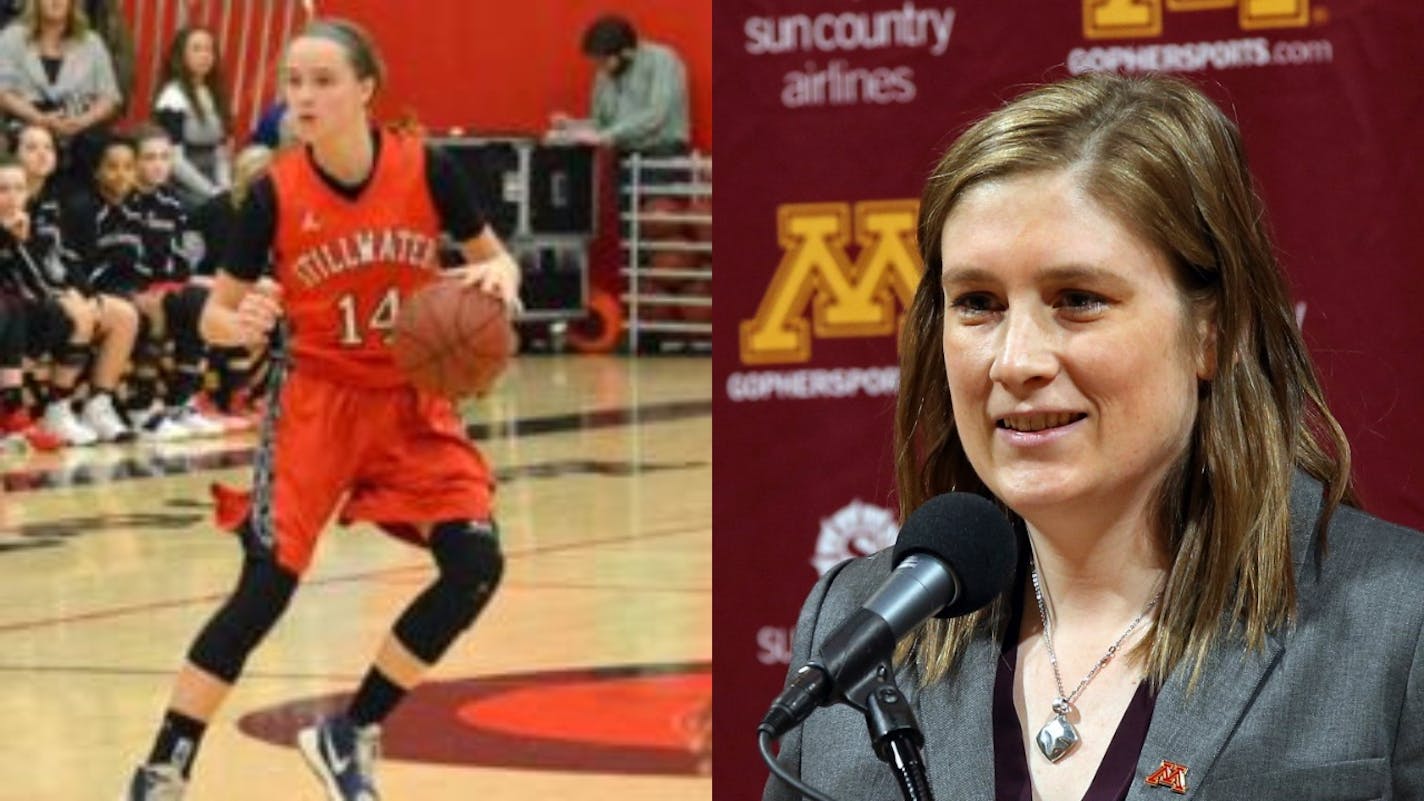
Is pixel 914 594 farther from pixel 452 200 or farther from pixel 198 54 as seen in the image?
pixel 198 54

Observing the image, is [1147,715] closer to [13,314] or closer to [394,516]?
[394,516]

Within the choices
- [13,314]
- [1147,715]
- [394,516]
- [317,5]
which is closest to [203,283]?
[317,5]

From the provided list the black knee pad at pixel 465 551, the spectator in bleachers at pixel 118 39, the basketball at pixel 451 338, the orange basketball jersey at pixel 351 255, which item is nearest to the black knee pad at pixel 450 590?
the black knee pad at pixel 465 551

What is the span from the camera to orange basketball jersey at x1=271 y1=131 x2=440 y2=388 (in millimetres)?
6613

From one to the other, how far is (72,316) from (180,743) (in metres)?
4.91

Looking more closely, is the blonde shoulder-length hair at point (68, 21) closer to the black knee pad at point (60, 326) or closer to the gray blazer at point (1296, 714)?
the black knee pad at point (60, 326)

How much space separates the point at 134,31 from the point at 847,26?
584cm

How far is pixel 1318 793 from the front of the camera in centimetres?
206

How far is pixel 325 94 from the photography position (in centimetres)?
670

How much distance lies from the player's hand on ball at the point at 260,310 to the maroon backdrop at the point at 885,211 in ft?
8.58

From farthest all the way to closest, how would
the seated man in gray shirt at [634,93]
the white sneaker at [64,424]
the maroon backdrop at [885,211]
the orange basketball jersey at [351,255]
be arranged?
the seated man in gray shirt at [634,93], the white sneaker at [64,424], the orange basketball jersey at [351,255], the maroon backdrop at [885,211]

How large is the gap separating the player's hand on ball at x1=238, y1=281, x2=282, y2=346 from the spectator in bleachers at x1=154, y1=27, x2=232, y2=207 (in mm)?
1621

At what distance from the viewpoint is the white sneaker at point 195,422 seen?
33.9 feet

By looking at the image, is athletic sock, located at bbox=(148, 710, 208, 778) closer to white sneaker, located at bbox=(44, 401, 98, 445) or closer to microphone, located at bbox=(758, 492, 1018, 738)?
microphone, located at bbox=(758, 492, 1018, 738)
